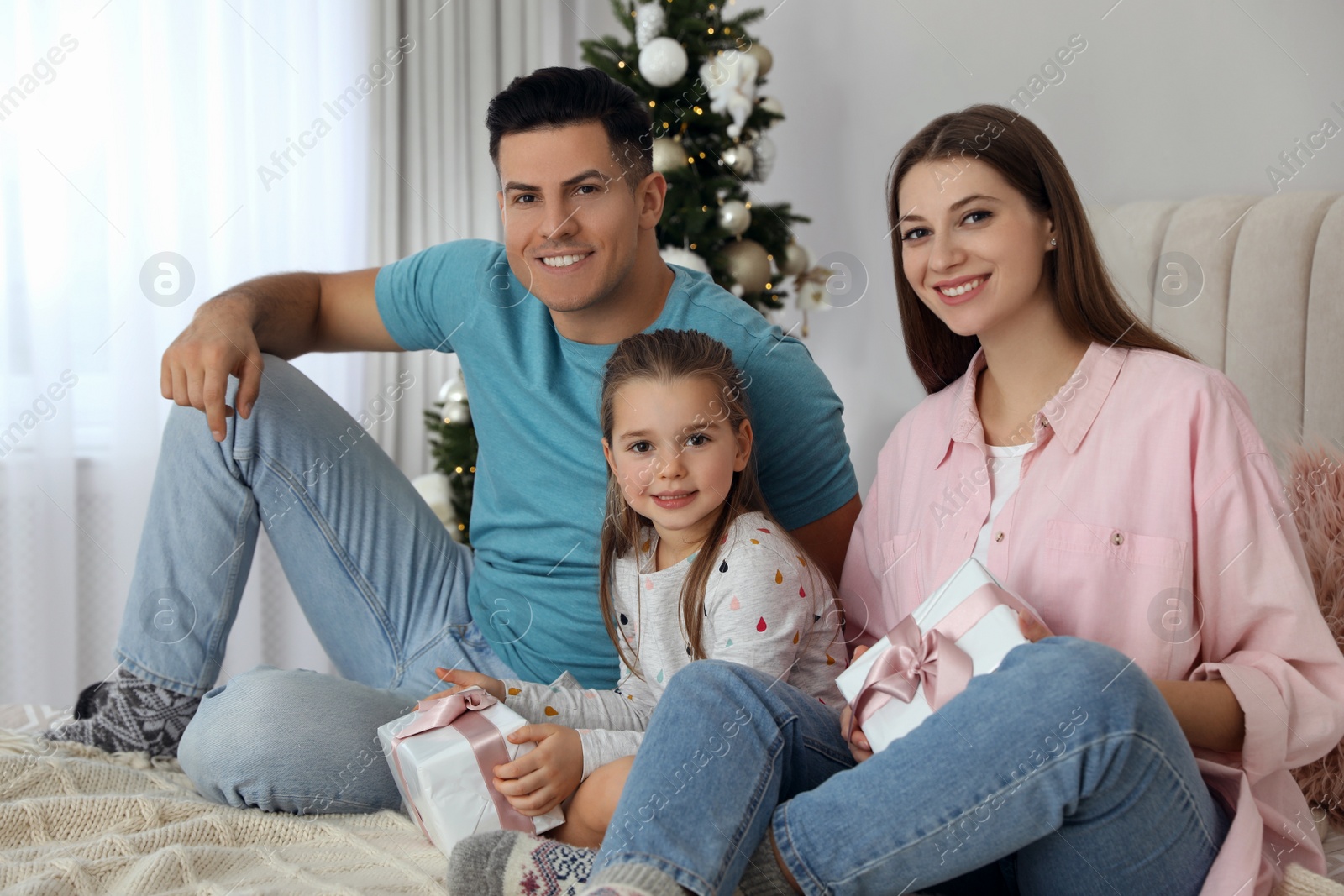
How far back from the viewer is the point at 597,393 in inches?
61.0

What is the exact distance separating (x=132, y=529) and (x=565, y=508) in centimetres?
171

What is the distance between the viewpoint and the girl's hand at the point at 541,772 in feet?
3.71

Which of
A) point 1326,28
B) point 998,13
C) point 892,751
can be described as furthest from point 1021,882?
point 998,13

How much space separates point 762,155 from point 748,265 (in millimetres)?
359

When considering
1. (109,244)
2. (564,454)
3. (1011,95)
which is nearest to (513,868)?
(564,454)

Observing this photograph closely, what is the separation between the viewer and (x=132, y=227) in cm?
264


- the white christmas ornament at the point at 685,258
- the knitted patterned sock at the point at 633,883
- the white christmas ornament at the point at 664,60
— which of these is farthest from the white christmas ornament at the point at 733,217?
the knitted patterned sock at the point at 633,883

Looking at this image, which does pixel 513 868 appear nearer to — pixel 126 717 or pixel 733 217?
pixel 126 717

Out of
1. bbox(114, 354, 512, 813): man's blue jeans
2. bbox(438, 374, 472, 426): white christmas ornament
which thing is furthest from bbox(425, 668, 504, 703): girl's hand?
bbox(438, 374, 472, 426): white christmas ornament

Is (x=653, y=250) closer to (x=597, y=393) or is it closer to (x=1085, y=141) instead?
(x=597, y=393)

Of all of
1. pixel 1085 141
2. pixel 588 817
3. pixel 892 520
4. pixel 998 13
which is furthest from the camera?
pixel 998 13

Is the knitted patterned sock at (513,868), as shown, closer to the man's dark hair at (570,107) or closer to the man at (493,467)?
the man at (493,467)

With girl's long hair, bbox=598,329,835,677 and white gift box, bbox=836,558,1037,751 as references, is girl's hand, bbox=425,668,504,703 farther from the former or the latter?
white gift box, bbox=836,558,1037,751

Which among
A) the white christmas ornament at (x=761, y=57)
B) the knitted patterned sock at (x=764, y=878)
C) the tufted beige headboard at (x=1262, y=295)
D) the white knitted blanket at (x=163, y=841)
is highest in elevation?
the white christmas ornament at (x=761, y=57)
